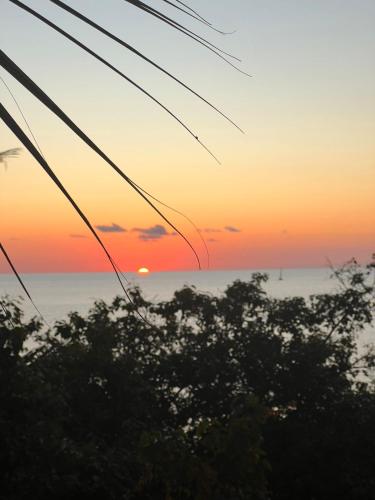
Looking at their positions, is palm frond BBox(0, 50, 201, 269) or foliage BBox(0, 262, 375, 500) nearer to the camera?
palm frond BBox(0, 50, 201, 269)

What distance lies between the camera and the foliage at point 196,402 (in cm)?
988

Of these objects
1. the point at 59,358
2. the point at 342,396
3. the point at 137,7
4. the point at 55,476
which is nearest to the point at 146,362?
the point at 59,358

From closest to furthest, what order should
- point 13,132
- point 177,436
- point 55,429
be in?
1. point 13,132
2. point 177,436
3. point 55,429

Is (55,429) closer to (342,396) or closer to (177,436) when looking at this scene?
(177,436)

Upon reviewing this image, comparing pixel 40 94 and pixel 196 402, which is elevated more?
pixel 40 94

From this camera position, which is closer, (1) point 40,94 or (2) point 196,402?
(1) point 40,94

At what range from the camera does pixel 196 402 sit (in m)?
16.7

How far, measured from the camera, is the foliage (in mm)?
9883

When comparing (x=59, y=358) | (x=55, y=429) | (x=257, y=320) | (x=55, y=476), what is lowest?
(x=55, y=476)

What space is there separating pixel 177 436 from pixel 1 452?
301cm

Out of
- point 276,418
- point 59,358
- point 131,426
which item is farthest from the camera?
point 276,418

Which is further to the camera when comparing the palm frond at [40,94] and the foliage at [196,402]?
the foliage at [196,402]

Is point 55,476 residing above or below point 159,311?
below

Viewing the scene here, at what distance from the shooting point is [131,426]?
1303 centimetres
